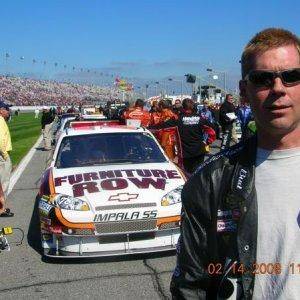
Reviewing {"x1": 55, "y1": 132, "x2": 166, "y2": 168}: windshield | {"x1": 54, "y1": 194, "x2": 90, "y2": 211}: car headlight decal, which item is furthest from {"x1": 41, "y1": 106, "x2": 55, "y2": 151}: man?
{"x1": 54, "y1": 194, "x2": 90, "y2": 211}: car headlight decal

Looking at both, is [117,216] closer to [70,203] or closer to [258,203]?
[70,203]

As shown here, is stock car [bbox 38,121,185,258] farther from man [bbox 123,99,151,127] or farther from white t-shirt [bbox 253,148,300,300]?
man [bbox 123,99,151,127]

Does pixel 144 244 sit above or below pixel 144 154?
below

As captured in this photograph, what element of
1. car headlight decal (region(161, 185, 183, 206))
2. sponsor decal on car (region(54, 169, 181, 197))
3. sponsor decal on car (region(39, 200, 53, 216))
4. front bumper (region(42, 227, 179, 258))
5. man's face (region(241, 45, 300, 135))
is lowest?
front bumper (region(42, 227, 179, 258))

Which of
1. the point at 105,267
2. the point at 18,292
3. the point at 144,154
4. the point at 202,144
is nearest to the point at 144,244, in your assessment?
Answer: the point at 105,267

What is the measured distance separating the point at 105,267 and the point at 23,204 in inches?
171

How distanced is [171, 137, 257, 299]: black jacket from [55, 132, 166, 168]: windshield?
5.44m

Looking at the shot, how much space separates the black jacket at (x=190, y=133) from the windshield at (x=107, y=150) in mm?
1822

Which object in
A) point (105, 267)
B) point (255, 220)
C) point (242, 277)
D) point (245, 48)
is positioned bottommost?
point (105, 267)

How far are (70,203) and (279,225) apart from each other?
4.47 m

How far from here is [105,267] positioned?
230 inches

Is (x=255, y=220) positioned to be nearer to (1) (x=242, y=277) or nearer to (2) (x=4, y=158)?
(1) (x=242, y=277)

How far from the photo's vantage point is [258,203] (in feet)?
6.26

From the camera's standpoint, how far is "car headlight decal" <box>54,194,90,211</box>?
607 centimetres
